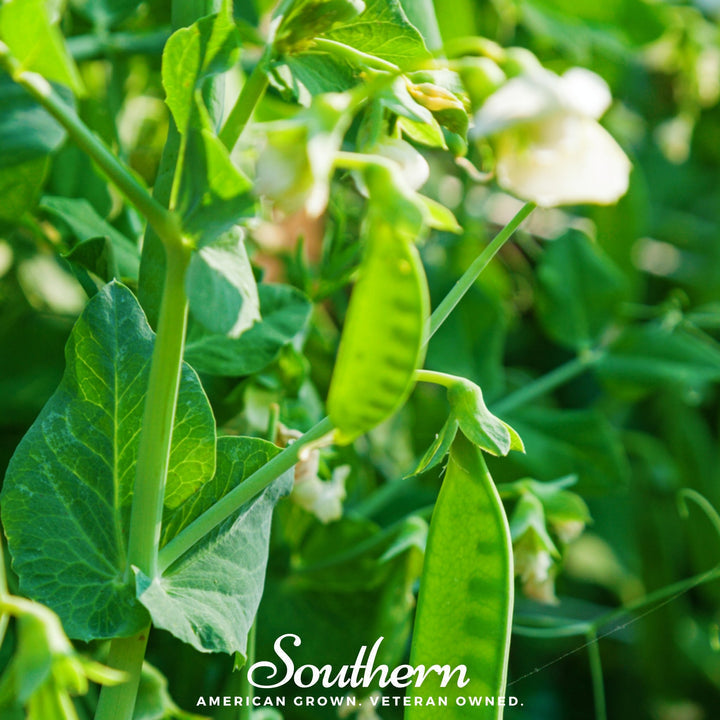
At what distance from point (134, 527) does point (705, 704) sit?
957 millimetres

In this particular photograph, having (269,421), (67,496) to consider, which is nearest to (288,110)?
(269,421)

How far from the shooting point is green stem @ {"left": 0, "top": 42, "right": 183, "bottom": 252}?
0.32 m

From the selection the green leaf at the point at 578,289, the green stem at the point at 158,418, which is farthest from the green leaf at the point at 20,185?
the green leaf at the point at 578,289

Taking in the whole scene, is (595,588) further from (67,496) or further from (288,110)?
(67,496)

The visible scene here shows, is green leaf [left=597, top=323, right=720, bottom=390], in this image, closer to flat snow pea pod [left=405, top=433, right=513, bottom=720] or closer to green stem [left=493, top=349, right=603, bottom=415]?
green stem [left=493, top=349, right=603, bottom=415]

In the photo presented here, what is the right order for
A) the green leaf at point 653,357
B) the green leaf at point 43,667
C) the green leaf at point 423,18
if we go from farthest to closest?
the green leaf at point 653,357, the green leaf at point 423,18, the green leaf at point 43,667

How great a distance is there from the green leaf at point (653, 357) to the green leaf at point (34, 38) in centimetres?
62

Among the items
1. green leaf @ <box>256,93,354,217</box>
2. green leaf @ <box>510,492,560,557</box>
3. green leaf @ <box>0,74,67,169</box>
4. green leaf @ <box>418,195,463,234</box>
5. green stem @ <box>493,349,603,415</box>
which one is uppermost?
green leaf @ <box>256,93,354,217</box>

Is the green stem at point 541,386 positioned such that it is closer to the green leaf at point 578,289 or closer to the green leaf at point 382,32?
the green leaf at point 578,289

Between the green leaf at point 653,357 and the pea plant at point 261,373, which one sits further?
the green leaf at point 653,357

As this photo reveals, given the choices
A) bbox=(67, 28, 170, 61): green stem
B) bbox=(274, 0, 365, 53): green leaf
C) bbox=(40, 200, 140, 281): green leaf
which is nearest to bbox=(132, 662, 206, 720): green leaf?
bbox=(40, 200, 140, 281): green leaf

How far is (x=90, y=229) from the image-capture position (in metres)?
0.51

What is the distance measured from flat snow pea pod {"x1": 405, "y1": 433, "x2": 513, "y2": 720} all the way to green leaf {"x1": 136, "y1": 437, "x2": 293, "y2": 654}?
8 cm

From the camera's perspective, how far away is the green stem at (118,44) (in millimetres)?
680
